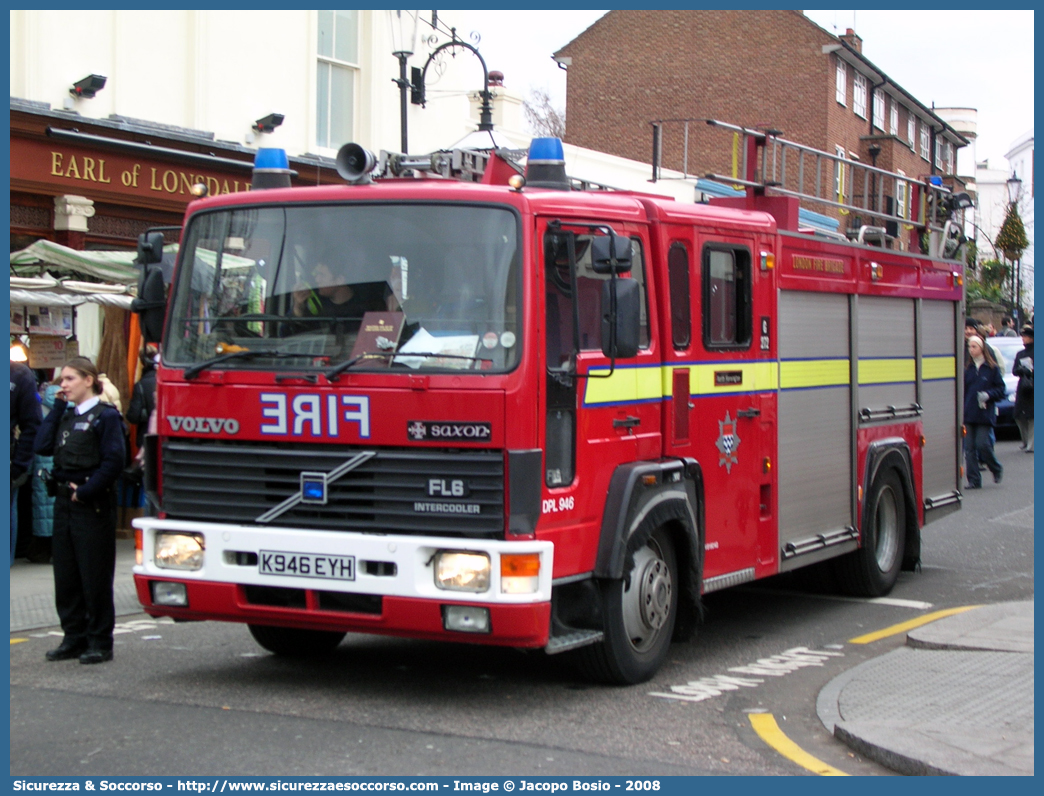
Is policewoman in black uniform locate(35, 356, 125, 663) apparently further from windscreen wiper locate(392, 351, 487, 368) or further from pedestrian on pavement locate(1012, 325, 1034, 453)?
pedestrian on pavement locate(1012, 325, 1034, 453)

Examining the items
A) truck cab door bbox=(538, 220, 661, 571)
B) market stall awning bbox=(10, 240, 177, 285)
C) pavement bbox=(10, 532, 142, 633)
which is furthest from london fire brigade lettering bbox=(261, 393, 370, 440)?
market stall awning bbox=(10, 240, 177, 285)

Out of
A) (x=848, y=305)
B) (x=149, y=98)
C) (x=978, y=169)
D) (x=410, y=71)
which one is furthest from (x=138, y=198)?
(x=978, y=169)

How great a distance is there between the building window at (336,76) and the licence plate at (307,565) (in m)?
13.1

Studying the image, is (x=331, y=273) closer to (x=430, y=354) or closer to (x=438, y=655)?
(x=430, y=354)

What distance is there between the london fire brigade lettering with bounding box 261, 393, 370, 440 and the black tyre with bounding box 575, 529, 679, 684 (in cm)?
155

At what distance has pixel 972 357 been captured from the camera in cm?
1808

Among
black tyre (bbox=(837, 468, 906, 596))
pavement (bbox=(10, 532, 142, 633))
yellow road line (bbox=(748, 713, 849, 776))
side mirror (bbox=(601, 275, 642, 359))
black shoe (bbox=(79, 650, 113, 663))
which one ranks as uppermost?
side mirror (bbox=(601, 275, 642, 359))

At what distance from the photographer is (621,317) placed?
663cm

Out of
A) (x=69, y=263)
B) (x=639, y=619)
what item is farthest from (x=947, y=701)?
(x=69, y=263)

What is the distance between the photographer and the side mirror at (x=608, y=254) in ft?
21.4

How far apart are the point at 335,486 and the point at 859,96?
146ft

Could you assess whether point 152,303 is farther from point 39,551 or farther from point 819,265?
point 39,551

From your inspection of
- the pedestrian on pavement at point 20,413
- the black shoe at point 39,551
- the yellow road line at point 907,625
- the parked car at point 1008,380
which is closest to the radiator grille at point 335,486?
the yellow road line at point 907,625

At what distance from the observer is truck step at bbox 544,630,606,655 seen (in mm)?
6504
